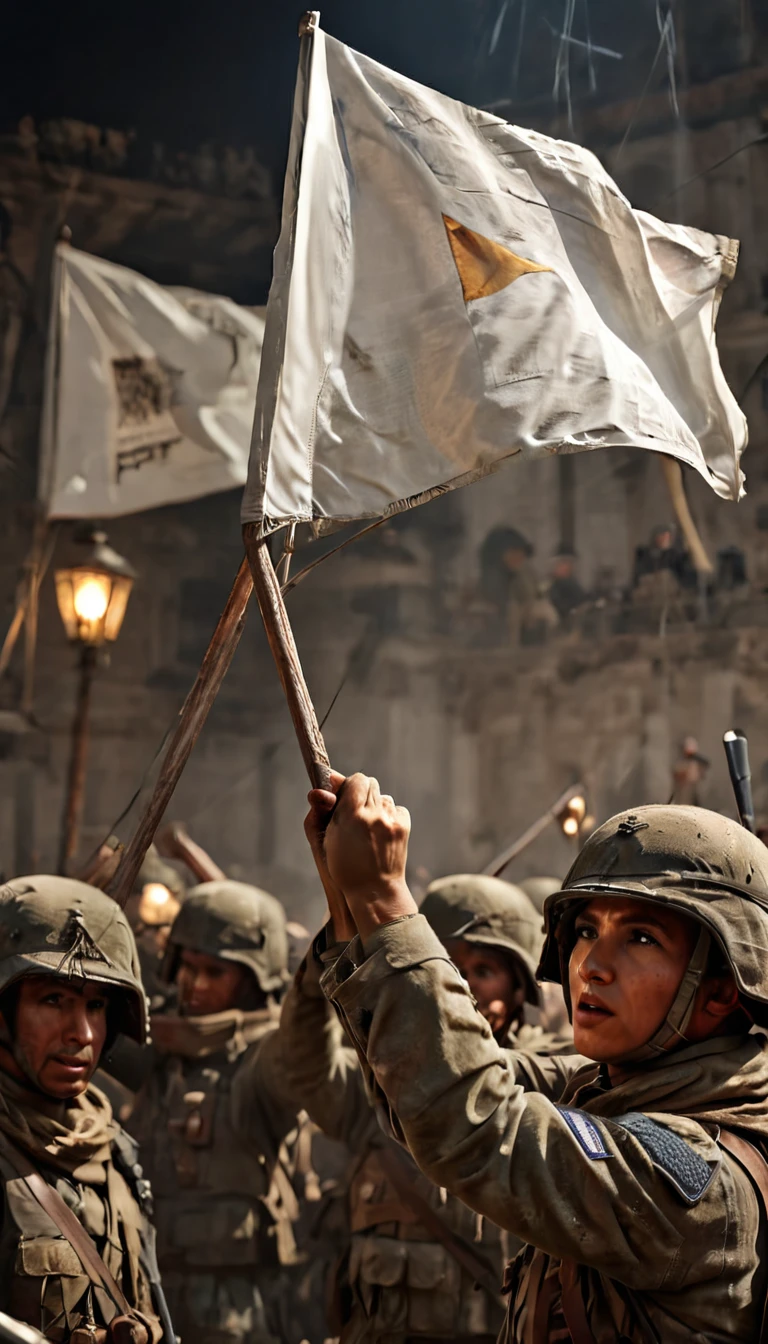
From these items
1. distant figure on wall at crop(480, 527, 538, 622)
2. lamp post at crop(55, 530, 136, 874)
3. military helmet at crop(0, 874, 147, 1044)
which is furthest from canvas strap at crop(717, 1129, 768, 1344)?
distant figure on wall at crop(480, 527, 538, 622)

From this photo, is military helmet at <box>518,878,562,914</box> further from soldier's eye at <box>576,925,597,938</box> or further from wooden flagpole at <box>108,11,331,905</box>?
soldier's eye at <box>576,925,597,938</box>

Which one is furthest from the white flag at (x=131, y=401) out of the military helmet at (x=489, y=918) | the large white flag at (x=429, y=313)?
the large white flag at (x=429, y=313)

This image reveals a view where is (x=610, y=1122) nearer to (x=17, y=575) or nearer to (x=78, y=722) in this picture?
(x=78, y=722)

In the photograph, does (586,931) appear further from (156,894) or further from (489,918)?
(156,894)

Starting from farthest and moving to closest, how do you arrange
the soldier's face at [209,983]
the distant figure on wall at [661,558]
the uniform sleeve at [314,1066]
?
the distant figure on wall at [661,558], the soldier's face at [209,983], the uniform sleeve at [314,1066]

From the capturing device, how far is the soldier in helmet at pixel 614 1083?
200cm

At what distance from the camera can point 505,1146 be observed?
1.99 meters

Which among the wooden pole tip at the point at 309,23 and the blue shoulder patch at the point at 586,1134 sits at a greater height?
the wooden pole tip at the point at 309,23

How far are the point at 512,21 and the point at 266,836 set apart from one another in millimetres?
8366

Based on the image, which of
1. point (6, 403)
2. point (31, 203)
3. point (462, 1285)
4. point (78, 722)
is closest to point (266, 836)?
point (6, 403)

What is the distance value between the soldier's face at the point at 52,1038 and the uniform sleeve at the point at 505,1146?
1.51 metres

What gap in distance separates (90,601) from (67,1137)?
11.7 ft

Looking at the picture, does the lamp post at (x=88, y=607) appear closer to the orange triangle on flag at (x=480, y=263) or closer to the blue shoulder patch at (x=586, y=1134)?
the orange triangle on flag at (x=480, y=263)

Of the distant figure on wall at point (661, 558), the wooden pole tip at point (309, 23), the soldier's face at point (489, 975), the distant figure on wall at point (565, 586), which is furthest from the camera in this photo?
the distant figure on wall at point (565, 586)
